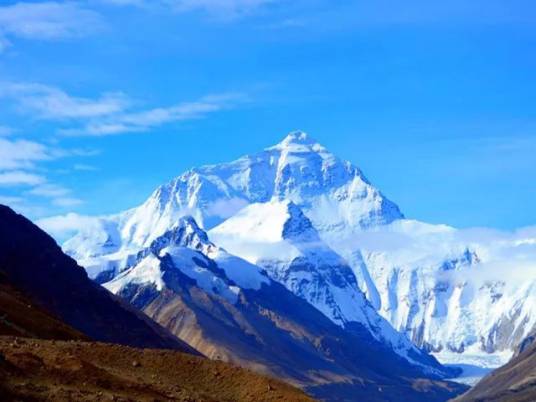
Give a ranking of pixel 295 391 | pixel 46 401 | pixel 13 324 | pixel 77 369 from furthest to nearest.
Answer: pixel 13 324, pixel 295 391, pixel 77 369, pixel 46 401

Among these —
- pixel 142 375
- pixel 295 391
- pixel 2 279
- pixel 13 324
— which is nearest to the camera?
pixel 142 375

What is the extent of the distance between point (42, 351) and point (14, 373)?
443 centimetres

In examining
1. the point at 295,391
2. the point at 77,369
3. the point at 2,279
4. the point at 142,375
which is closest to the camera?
the point at 77,369

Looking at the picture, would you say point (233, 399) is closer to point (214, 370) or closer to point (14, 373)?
point (214, 370)

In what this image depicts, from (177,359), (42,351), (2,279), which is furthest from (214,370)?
(2,279)

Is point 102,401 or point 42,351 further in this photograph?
point 42,351

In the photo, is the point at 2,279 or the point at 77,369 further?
the point at 2,279

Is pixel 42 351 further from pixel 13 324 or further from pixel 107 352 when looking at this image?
pixel 13 324

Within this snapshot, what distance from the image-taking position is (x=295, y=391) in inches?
2360

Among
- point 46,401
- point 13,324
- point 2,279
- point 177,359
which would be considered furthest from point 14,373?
point 2,279

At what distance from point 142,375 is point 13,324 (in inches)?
700

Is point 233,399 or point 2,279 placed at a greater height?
point 2,279

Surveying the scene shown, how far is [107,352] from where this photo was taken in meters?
57.0

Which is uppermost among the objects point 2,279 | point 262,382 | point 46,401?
point 2,279
